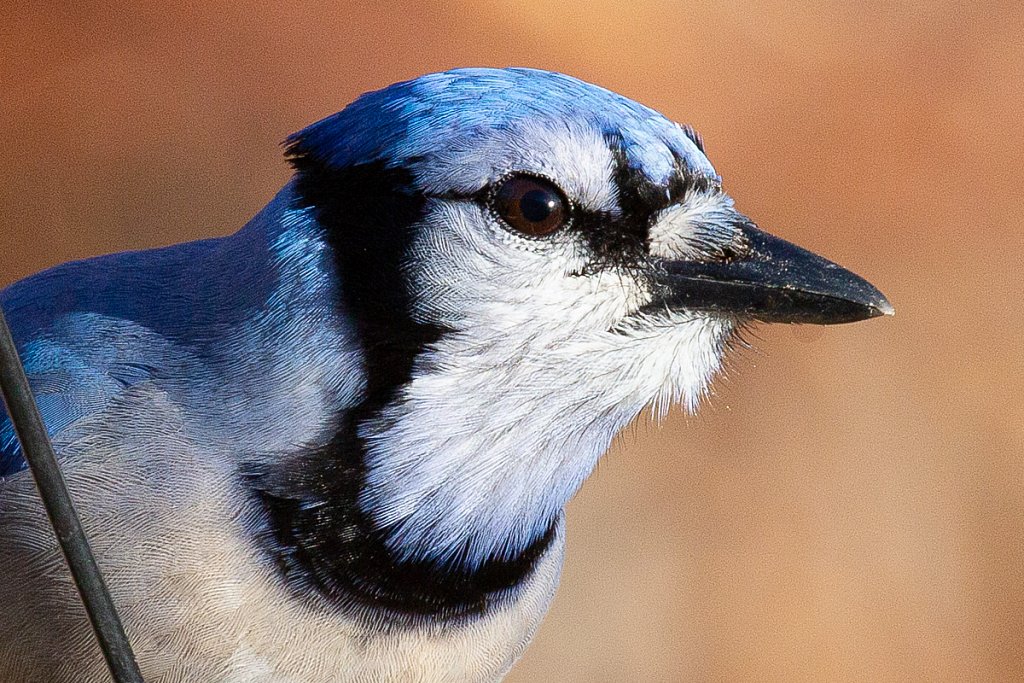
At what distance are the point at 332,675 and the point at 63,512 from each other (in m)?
0.33

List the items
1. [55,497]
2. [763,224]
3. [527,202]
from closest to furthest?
[55,497] < [527,202] < [763,224]

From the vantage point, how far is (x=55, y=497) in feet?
1.78

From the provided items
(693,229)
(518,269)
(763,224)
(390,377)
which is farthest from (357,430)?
(763,224)

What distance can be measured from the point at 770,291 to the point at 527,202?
0.19 m

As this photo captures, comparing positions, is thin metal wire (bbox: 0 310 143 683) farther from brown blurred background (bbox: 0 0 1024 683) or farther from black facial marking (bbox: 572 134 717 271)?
brown blurred background (bbox: 0 0 1024 683)

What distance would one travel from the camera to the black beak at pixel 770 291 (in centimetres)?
77

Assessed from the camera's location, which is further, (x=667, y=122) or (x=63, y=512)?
(x=667, y=122)

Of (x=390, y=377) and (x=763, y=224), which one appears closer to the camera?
(x=390, y=377)

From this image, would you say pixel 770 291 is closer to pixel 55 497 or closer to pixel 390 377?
pixel 390 377

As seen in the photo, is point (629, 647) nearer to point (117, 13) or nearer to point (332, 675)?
point (332, 675)

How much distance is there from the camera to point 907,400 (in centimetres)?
137

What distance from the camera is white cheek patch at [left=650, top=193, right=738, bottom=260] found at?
77cm

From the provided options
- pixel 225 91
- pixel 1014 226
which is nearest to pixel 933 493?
pixel 1014 226

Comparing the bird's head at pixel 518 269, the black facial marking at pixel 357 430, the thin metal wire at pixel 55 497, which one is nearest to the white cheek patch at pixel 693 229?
the bird's head at pixel 518 269
